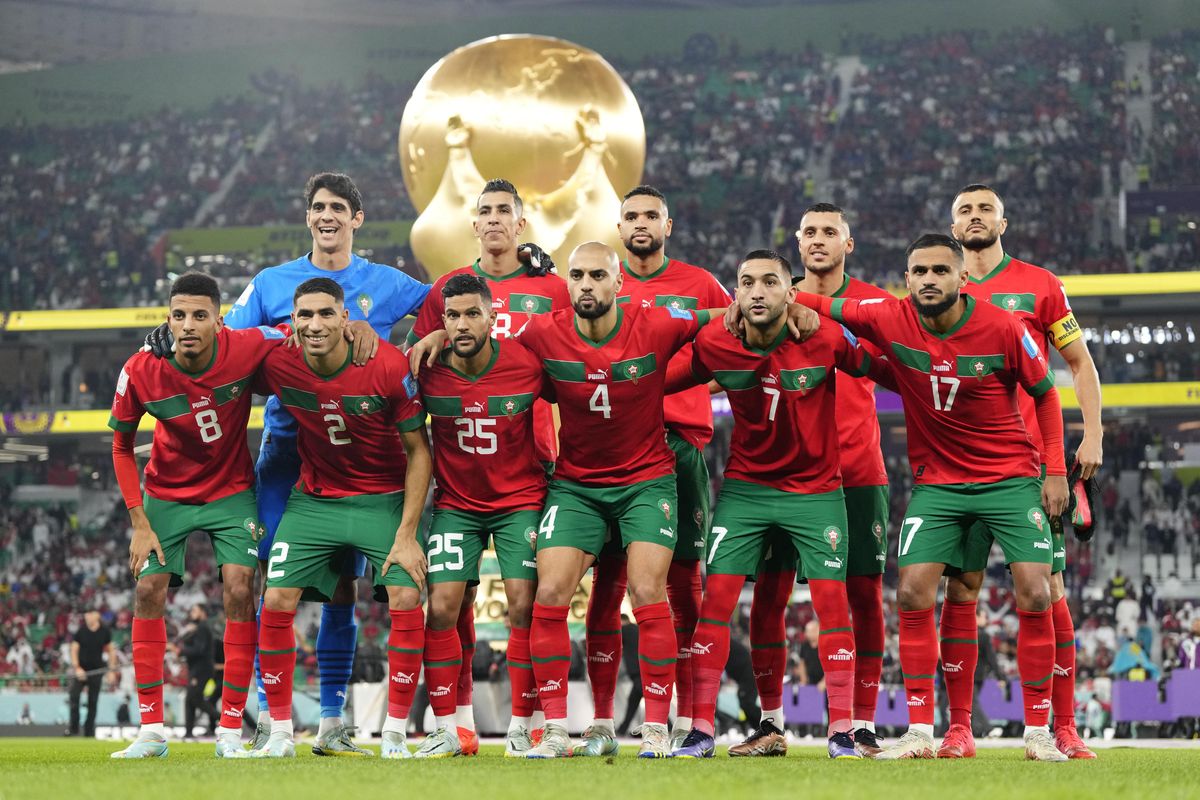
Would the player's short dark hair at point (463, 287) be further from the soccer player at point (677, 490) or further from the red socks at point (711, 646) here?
the red socks at point (711, 646)

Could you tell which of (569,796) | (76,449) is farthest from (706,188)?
(569,796)

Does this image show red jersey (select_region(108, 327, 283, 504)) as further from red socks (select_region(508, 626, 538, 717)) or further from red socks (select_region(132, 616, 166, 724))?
red socks (select_region(508, 626, 538, 717))

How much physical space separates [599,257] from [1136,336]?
23037mm

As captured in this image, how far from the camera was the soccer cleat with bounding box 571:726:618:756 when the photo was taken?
6.10m

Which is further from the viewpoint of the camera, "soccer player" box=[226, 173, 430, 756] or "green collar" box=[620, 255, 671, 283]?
"green collar" box=[620, 255, 671, 283]

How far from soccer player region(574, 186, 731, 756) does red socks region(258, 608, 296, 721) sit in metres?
1.31

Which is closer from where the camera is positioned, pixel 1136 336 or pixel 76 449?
pixel 1136 336

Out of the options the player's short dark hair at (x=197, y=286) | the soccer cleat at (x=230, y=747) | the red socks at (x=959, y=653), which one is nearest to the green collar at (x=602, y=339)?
the player's short dark hair at (x=197, y=286)

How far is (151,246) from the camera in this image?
108 ft

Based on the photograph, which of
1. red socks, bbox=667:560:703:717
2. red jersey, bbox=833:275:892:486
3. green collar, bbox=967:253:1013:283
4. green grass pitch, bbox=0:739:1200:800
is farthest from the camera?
green collar, bbox=967:253:1013:283

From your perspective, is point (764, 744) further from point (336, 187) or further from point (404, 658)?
point (336, 187)

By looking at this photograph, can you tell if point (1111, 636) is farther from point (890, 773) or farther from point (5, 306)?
point (5, 306)

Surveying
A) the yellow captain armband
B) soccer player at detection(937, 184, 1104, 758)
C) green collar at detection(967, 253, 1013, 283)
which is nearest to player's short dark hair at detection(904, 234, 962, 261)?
soccer player at detection(937, 184, 1104, 758)

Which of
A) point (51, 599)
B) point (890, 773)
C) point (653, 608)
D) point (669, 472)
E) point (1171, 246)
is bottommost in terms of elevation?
point (51, 599)
